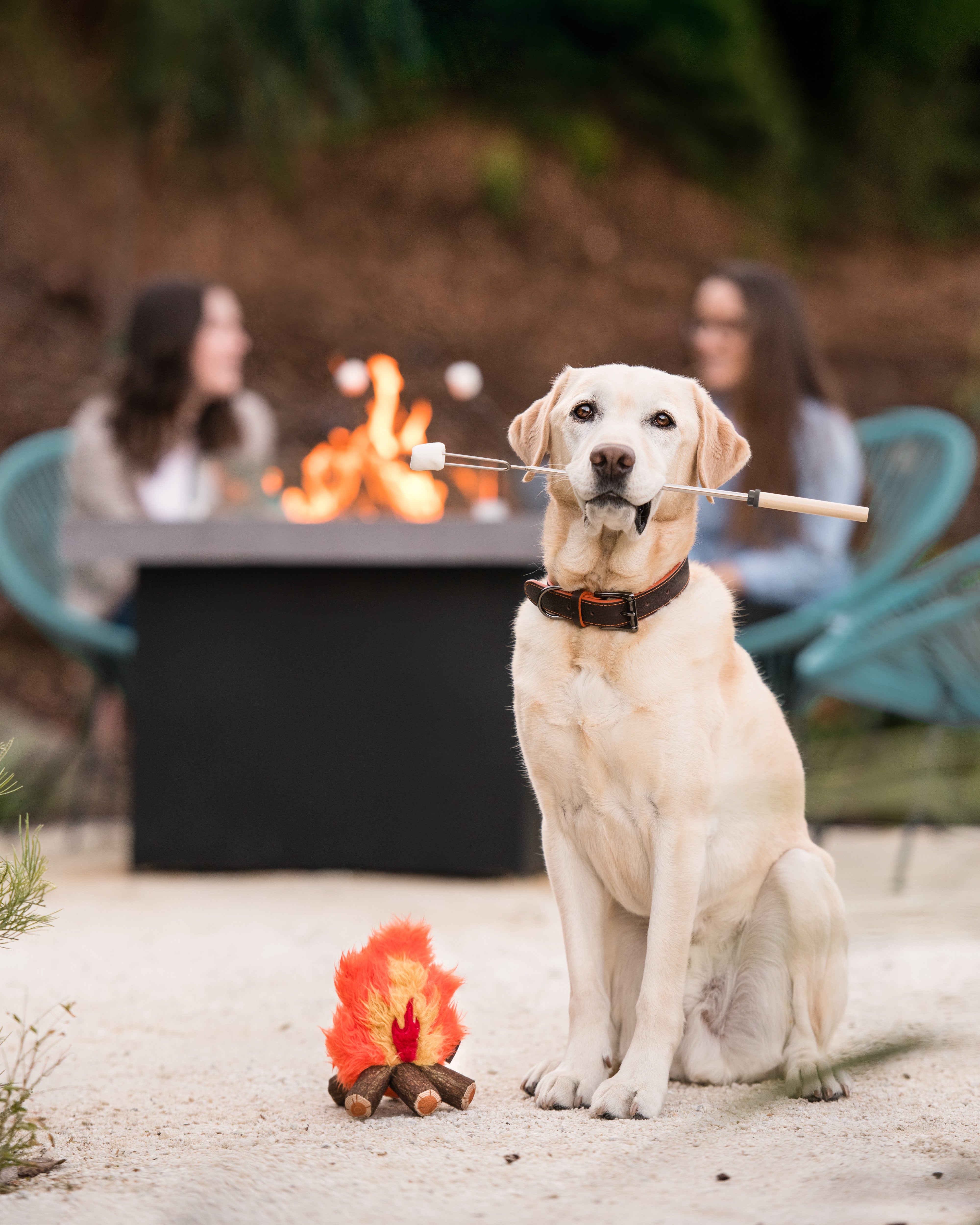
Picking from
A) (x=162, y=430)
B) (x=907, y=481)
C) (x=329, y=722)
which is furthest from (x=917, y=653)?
(x=162, y=430)

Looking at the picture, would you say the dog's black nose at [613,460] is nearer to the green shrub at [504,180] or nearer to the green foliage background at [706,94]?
the green foliage background at [706,94]

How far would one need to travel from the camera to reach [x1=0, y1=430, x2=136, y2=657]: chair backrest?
4.25 meters

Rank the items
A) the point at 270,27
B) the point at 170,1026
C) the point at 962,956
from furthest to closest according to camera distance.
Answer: the point at 270,27, the point at 962,956, the point at 170,1026

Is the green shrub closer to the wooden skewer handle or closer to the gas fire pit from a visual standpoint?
the gas fire pit

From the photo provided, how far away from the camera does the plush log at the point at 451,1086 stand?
5.61 ft

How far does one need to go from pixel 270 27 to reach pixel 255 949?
5.64m

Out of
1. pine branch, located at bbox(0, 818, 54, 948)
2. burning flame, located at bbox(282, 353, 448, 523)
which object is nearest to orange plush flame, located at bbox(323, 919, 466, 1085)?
pine branch, located at bbox(0, 818, 54, 948)

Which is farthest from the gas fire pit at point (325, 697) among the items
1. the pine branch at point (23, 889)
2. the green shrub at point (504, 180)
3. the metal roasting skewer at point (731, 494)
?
the green shrub at point (504, 180)

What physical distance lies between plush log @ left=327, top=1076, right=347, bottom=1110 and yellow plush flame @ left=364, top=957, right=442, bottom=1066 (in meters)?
0.08

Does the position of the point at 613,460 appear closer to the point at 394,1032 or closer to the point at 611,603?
the point at 611,603

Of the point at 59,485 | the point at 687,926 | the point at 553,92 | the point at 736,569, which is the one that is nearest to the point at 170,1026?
the point at 687,926

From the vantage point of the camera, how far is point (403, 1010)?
171 cm

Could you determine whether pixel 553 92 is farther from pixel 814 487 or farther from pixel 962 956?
pixel 962 956

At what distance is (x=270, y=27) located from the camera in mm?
6910
